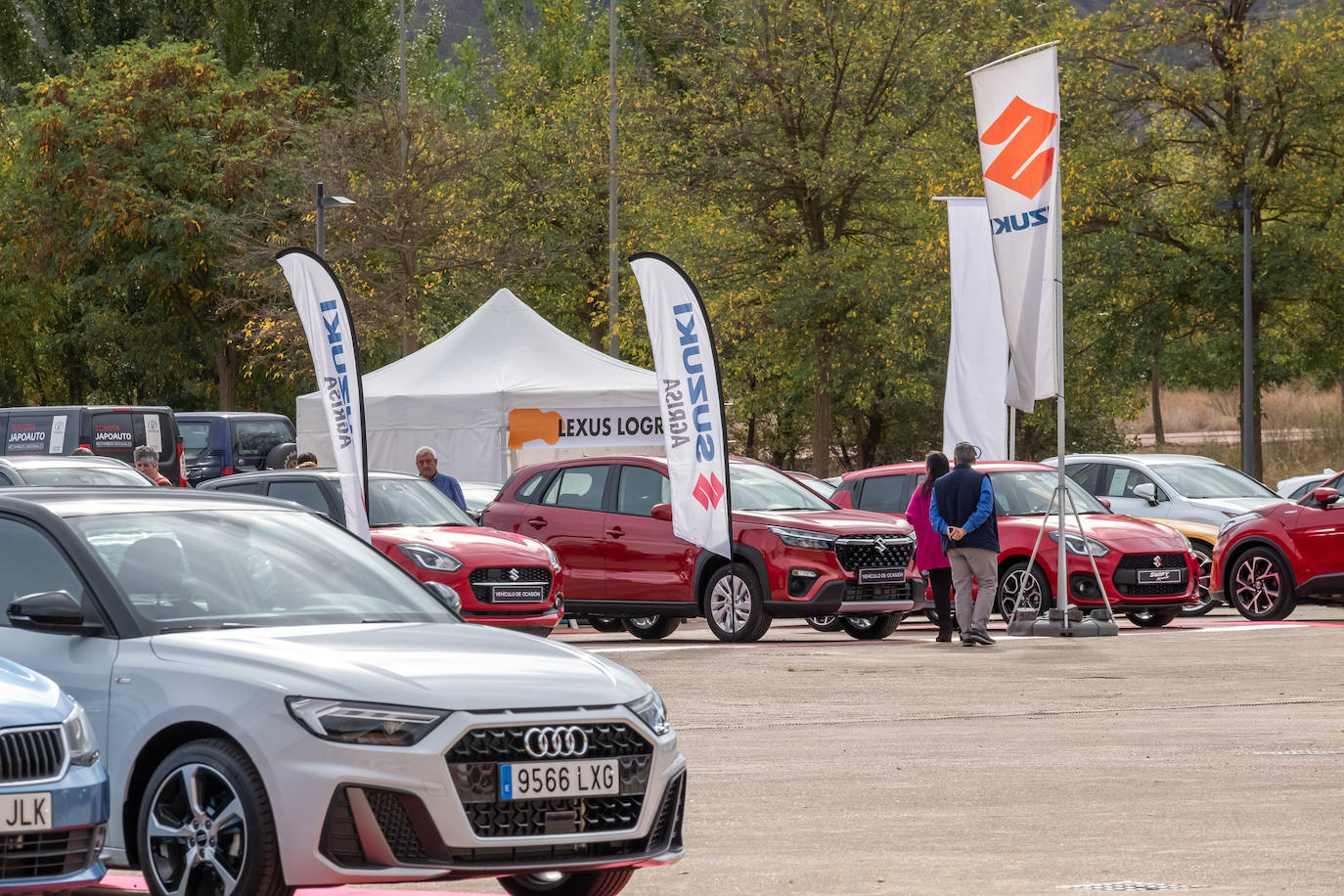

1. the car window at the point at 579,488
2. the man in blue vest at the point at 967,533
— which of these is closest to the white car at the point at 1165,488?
the man in blue vest at the point at 967,533

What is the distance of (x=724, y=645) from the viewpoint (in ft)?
64.2

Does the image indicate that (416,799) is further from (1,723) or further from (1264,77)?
(1264,77)

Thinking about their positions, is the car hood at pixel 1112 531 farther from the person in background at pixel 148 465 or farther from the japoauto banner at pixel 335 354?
the person in background at pixel 148 465

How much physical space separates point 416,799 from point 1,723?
1220mm

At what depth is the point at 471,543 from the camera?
1812cm

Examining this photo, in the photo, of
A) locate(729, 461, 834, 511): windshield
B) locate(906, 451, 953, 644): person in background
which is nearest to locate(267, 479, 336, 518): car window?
locate(729, 461, 834, 511): windshield

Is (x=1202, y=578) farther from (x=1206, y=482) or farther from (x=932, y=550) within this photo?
(x=932, y=550)

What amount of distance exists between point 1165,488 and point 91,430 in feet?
53.9

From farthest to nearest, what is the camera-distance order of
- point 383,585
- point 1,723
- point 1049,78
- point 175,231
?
point 175,231, point 1049,78, point 383,585, point 1,723

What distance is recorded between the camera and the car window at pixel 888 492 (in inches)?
898

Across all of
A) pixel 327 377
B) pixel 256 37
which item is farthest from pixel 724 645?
pixel 256 37

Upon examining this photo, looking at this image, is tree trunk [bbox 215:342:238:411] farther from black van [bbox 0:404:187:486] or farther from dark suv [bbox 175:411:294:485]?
black van [bbox 0:404:187:486]

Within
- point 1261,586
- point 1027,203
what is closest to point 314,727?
point 1027,203

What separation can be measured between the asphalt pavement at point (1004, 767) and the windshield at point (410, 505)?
1.90 metres
